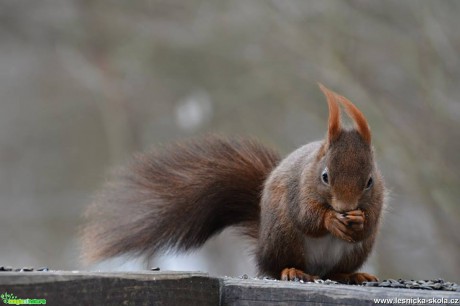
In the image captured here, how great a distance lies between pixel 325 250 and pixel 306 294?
3.00ft

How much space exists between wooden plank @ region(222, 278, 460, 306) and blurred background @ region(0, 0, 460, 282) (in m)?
1.04

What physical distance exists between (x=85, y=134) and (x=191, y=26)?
348cm

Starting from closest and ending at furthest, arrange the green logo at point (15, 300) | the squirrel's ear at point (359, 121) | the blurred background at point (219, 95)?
1. the green logo at point (15, 300)
2. the squirrel's ear at point (359, 121)
3. the blurred background at point (219, 95)

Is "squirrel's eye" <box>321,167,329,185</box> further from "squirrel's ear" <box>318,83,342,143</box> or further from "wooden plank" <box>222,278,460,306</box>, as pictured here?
"wooden plank" <box>222,278,460,306</box>

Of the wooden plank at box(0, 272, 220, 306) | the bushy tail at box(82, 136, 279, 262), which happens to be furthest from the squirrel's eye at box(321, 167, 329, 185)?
the wooden plank at box(0, 272, 220, 306)

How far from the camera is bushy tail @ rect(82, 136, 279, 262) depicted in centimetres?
302

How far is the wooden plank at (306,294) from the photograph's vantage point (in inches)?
76.2

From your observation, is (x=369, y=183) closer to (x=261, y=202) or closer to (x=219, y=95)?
(x=261, y=202)

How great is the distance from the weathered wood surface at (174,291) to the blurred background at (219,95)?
1.05 meters

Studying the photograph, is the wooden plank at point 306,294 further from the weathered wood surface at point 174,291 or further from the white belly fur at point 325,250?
the white belly fur at point 325,250

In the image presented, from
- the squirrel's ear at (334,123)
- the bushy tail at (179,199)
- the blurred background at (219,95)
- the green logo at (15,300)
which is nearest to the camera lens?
the green logo at (15,300)

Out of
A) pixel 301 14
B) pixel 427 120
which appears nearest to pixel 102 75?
pixel 301 14

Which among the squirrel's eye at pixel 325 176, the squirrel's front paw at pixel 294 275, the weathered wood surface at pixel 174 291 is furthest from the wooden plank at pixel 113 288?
the squirrel's eye at pixel 325 176

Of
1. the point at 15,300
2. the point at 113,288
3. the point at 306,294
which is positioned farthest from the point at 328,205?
the point at 15,300
